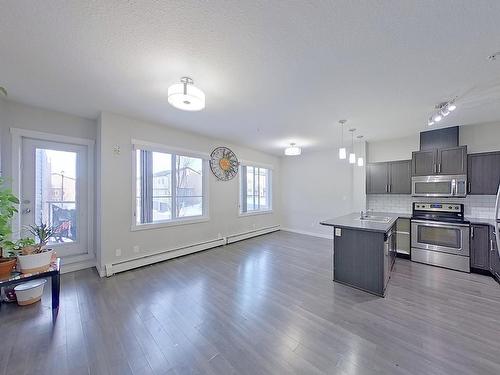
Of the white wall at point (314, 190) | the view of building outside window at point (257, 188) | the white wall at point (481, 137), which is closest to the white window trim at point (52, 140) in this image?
the view of building outside window at point (257, 188)

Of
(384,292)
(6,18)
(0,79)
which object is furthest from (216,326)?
(0,79)

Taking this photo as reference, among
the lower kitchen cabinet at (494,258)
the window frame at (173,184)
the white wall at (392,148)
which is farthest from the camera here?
the white wall at (392,148)

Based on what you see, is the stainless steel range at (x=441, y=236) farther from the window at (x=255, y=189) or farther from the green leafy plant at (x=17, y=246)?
the green leafy plant at (x=17, y=246)

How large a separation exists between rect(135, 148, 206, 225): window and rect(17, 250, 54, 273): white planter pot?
142cm

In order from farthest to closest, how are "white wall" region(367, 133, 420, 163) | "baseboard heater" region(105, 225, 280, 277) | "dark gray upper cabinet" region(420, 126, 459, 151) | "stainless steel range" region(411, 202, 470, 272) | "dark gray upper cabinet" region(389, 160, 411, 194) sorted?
"white wall" region(367, 133, 420, 163) → "dark gray upper cabinet" region(389, 160, 411, 194) → "dark gray upper cabinet" region(420, 126, 459, 151) → "stainless steel range" region(411, 202, 470, 272) → "baseboard heater" region(105, 225, 280, 277)

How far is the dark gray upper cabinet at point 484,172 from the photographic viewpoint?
348 centimetres

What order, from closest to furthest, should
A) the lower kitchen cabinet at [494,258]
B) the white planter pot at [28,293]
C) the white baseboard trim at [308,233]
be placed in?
the white planter pot at [28,293], the lower kitchen cabinet at [494,258], the white baseboard trim at [308,233]

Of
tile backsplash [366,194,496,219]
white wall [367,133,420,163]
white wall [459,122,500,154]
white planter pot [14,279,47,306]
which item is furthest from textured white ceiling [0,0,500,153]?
white planter pot [14,279,47,306]

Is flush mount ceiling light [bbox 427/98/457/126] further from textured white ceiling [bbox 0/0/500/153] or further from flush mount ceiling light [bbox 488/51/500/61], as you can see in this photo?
flush mount ceiling light [bbox 488/51/500/61]

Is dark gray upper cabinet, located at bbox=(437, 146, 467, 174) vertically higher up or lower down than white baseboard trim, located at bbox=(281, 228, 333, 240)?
higher up

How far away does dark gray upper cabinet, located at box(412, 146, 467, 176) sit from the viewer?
3722mm

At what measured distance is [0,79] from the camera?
Result: 7.66ft

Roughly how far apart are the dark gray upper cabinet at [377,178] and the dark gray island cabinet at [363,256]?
2144 mm

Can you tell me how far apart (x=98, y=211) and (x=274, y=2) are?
12.3 ft
